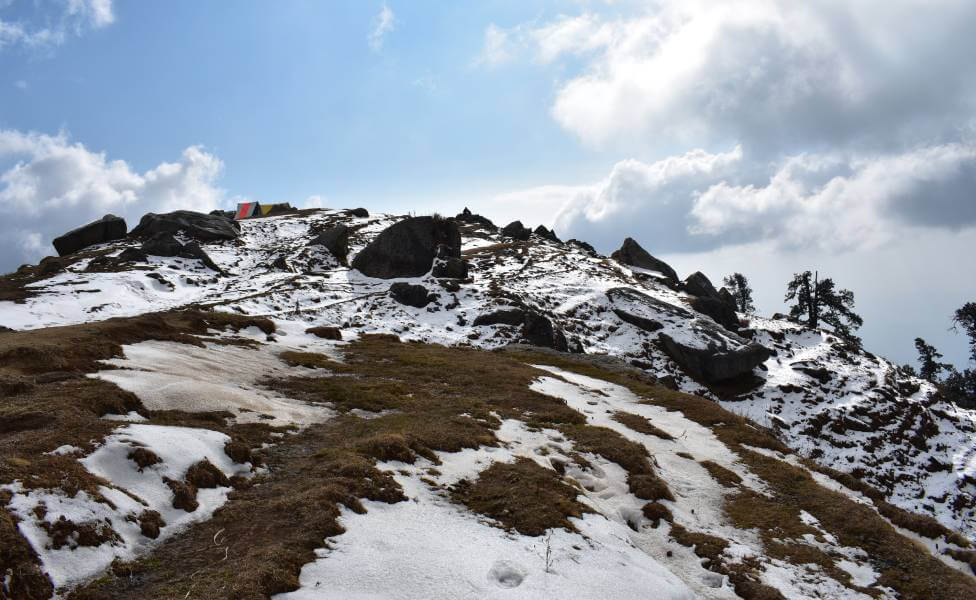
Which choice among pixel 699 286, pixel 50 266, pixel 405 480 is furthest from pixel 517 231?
pixel 405 480

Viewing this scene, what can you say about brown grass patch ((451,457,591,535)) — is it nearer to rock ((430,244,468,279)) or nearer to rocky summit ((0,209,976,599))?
rocky summit ((0,209,976,599))

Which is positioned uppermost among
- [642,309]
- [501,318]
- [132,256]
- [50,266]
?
[132,256]

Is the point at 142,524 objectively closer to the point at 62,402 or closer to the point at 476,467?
the point at 62,402

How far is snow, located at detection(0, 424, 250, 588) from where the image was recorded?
26.5ft

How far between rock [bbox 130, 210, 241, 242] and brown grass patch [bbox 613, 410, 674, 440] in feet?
258

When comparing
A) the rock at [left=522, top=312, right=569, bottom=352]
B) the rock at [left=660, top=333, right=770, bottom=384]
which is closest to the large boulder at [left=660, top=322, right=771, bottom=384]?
the rock at [left=660, top=333, right=770, bottom=384]

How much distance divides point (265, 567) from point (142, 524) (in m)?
3.15

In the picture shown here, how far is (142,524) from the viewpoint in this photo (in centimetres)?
966

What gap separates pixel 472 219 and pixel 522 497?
4960 inches

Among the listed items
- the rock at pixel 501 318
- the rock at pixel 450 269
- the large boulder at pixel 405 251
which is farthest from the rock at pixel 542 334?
the large boulder at pixel 405 251

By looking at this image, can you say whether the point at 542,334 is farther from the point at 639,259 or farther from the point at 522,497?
the point at 639,259

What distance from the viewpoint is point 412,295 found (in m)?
55.7

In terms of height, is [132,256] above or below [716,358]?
above

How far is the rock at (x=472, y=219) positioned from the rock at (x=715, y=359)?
3109 inches
